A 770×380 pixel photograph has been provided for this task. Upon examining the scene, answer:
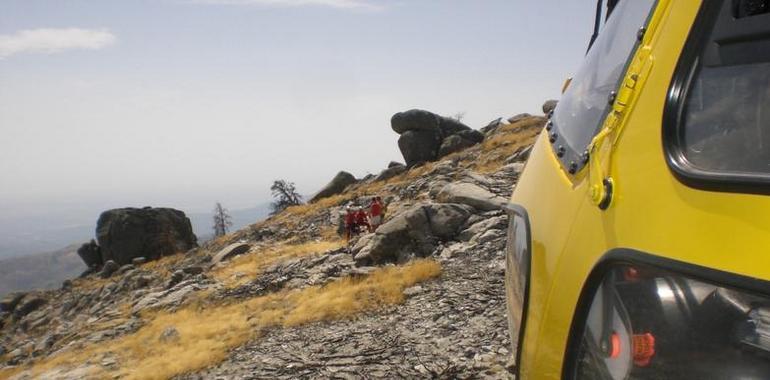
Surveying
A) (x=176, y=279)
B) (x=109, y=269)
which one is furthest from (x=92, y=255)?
(x=176, y=279)

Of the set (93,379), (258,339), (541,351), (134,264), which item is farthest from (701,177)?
(134,264)

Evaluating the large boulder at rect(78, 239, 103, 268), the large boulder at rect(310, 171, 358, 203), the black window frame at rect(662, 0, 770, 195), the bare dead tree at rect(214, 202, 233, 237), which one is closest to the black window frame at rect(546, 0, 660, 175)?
the black window frame at rect(662, 0, 770, 195)

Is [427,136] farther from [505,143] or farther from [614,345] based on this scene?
[614,345]

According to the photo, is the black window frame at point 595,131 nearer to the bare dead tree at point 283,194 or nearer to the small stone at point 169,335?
the small stone at point 169,335

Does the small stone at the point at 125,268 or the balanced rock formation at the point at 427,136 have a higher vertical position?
the balanced rock formation at the point at 427,136

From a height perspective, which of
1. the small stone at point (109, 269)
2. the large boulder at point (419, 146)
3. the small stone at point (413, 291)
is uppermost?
the large boulder at point (419, 146)

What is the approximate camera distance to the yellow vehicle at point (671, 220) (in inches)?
39.7

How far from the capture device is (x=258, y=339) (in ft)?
27.7

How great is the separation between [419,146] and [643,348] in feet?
131

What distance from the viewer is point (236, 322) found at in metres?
10.3

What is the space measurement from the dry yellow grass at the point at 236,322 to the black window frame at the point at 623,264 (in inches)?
291

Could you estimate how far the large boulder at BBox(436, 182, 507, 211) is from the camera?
13125 mm

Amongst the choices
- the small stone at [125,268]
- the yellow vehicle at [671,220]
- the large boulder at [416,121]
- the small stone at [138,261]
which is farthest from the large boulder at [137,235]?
the yellow vehicle at [671,220]

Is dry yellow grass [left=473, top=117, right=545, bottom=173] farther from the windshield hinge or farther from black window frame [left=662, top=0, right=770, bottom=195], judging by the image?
black window frame [left=662, top=0, right=770, bottom=195]
